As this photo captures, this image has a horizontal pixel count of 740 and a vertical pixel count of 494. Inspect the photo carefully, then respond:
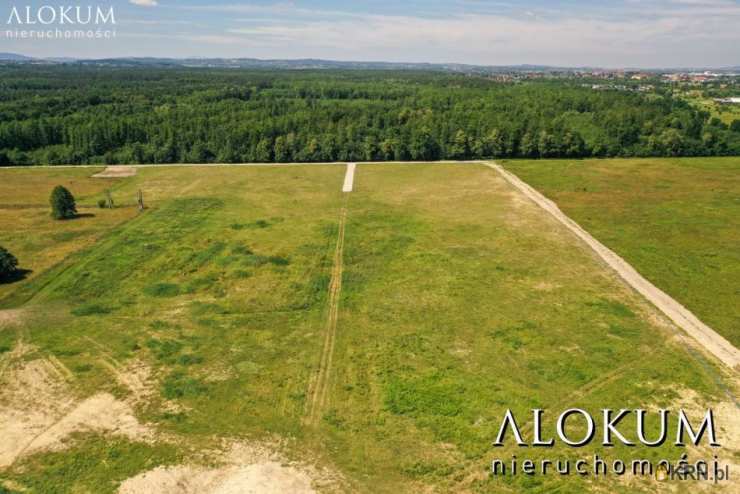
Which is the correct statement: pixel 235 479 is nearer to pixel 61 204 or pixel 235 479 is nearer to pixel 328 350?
pixel 328 350

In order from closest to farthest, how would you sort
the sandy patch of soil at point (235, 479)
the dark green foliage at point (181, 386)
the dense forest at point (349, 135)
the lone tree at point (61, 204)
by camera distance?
the sandy patch of soil at point (235, 479), the dark green foliage at point (181, 386), the lone tree at point (61, 204), the dense forest at point (349, 135)

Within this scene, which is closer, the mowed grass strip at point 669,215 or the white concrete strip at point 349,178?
the mowed grass strip at point 669,215

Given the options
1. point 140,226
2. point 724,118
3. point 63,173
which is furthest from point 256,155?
point 724,118

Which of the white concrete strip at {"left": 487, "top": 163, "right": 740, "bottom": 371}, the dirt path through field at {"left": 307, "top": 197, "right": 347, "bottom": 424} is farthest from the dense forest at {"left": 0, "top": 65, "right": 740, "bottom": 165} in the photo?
the dirt path through field at {"left": 307, "top": 197, "right": 347, "bottom": 424}

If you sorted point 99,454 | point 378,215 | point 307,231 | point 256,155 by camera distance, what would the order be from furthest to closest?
point 256,155
point 378,215
point 307,231
point 99,454

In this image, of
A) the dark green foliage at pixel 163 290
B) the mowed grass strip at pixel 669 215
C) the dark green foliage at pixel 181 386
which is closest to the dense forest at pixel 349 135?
the mowed grass strip at pixel 669 215

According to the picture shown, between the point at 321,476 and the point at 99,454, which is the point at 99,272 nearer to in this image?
the point at 99,454

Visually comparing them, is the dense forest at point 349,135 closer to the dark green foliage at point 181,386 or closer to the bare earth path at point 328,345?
the bare earth path at point 328,345
